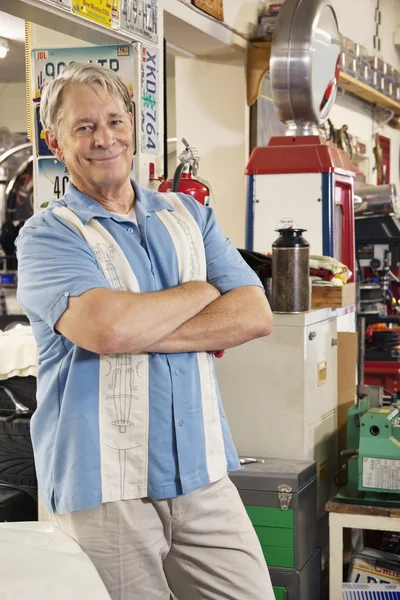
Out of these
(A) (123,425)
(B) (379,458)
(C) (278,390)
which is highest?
(A) (123,425)

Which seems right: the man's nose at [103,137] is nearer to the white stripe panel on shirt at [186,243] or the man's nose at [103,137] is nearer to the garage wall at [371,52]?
the white stripe panel on shirt at [186,243]

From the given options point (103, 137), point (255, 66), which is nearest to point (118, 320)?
point (103, 137)

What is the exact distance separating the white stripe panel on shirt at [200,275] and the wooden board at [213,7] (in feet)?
8.78

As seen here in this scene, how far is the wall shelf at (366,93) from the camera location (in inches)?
276

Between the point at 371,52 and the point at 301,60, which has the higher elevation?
the point at 371,52

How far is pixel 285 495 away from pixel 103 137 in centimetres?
158

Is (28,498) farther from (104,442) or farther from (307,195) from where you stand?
(104,442)

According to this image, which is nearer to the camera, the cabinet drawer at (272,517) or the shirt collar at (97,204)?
the shirt collar at (97,204)

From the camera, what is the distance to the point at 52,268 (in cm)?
196

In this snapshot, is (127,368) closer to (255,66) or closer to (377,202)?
(255,66)

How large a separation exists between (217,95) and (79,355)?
12.3 ft

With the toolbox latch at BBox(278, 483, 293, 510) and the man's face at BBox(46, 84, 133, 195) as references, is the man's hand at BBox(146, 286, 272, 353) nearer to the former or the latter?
the man's face at BBox(46, 84, 133, 195)

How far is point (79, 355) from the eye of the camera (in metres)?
1.95

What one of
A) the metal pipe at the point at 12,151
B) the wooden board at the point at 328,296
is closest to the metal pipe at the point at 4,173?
the metal pipe at the point at 12,151
